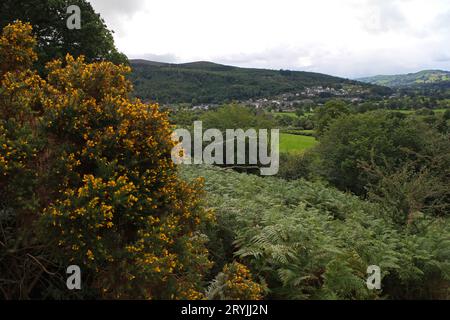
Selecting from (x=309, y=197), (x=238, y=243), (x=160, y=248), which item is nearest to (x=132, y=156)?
(x=160, y=248)

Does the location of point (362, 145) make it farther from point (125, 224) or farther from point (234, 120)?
point (125, 224)

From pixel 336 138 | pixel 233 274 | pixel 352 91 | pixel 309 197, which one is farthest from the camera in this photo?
pixel 352 91

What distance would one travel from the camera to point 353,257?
7266mm

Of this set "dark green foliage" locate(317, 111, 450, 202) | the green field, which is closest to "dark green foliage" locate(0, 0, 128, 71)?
"dark green foliage" locate(317, 111, 450, 202)

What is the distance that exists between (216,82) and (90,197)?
134960 millimetres

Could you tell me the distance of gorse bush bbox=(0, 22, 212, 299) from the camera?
→ 177 inches

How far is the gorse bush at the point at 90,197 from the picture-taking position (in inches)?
177

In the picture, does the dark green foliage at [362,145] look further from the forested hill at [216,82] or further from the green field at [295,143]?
the forested hill at [216,82]

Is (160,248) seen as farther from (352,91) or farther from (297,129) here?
(352,91)

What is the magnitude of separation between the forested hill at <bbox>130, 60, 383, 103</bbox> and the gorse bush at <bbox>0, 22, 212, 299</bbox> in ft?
234

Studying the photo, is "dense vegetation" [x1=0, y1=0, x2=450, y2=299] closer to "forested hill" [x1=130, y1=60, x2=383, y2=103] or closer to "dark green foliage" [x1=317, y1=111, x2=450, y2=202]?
"dark green foliage" [x1=317, y1=111, x2=450, y2=202]

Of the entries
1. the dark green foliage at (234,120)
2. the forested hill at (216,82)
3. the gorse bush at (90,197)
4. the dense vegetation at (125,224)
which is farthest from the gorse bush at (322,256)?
the forested hill at (216,82)

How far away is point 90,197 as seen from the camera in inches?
175
